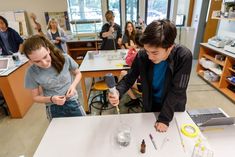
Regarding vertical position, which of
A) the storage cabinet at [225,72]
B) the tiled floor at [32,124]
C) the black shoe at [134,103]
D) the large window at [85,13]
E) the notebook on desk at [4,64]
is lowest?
the tiled floor at [32,124]

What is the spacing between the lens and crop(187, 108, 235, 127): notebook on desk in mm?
1043

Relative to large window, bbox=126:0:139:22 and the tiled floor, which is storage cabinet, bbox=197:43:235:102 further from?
large window, bbox=126:0:139:22

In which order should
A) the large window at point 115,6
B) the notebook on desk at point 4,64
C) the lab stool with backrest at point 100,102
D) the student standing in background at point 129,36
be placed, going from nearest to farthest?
1. the notebook on desk at point 4,64
2. the lab stool with backrest at point 100,102
3. the student standing in background at point 129,36
4. the large window at point 115,6

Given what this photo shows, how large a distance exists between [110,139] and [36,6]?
14.2ft

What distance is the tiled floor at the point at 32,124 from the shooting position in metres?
1.91

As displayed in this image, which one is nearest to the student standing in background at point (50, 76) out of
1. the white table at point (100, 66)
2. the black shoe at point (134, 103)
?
the white table at point (100, 66)

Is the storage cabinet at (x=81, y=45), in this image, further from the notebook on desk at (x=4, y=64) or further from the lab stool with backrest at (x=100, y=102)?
the notebook on desk at (x=4, y=64)

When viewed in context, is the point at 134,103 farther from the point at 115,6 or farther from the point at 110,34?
the point at 115,6

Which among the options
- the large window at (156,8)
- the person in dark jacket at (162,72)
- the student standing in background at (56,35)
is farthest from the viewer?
the large window at (156,8)

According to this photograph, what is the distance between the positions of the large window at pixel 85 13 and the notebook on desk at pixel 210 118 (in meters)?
3.83

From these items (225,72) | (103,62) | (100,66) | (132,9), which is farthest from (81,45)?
(225,72)

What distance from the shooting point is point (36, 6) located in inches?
163

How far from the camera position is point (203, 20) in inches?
164

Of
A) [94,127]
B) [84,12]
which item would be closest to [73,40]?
[84,12]
